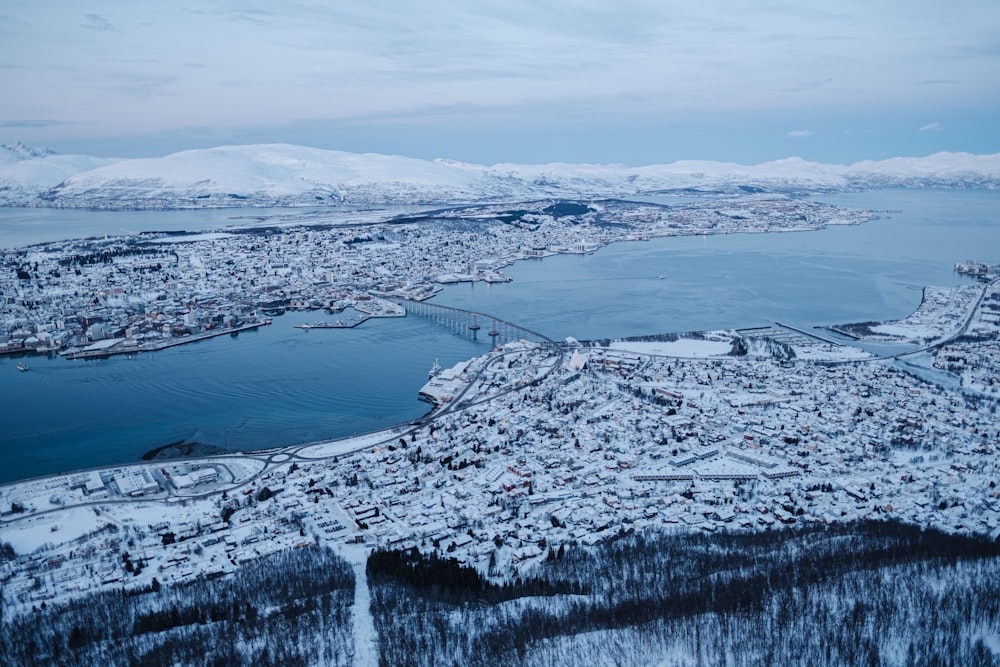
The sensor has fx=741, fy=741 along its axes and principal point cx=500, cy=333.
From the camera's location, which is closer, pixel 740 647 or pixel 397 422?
pixel 740 647

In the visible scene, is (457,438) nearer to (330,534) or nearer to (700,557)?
(330,534)

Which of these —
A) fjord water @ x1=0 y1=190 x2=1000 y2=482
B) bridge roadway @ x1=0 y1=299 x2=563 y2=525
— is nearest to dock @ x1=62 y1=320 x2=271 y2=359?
fjord water @ x1=0 y1=190 x2=1000 y2=482

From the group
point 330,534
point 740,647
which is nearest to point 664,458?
point 740,647

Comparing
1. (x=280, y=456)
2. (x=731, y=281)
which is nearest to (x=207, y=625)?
(x=280, y=456)

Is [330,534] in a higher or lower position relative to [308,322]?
lower

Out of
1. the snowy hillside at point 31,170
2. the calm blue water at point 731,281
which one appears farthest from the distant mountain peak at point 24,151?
the calm blue water at point 731,281

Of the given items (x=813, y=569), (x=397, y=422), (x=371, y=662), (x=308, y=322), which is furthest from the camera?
(x=308, y=322)

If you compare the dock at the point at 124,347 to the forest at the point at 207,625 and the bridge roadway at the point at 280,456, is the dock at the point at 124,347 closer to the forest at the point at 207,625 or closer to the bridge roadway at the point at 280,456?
the bridge roadway at the point at 280,456

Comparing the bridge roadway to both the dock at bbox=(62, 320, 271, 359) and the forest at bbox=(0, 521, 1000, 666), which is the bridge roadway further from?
the dock at bbox=(62, 320, 271, 359)
